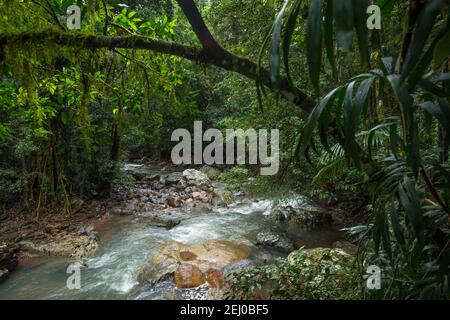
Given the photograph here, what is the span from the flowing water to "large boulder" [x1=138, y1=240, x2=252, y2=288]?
0.13 meters

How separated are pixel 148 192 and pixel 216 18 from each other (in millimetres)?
5093

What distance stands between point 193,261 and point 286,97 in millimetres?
3480

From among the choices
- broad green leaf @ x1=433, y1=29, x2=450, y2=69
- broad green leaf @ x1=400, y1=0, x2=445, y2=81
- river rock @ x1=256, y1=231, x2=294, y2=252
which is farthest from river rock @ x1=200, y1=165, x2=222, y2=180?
broad green leaf @ x1=400, y1=0, x2=445, y2=81

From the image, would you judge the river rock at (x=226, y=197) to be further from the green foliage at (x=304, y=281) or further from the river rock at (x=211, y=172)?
the green foliage at (x=304, y=281)

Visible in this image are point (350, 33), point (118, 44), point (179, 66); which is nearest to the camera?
point (350, 33)

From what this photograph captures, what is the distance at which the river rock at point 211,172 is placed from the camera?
11648 mm

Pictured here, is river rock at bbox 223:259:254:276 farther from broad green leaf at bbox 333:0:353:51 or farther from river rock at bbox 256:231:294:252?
broad green leaf at bbox 333:0:353:51

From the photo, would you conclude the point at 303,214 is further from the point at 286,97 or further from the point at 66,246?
the point at 286,97

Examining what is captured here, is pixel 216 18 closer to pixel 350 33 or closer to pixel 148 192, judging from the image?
pixel 148 192

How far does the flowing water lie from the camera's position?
4281 millimetres

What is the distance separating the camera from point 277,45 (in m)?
0.99

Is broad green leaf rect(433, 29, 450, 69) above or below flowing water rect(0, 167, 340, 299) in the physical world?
above

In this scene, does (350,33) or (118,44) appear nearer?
(350,33)
